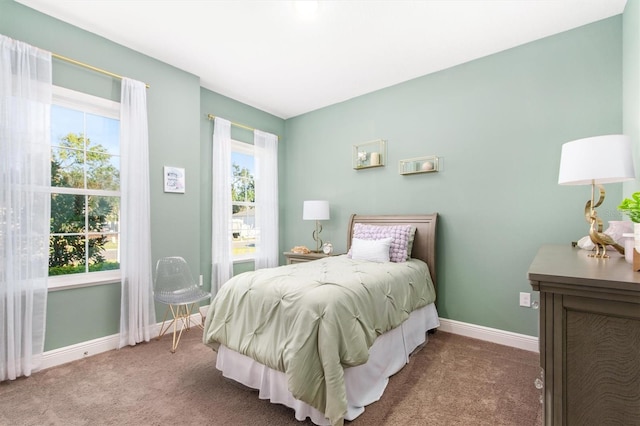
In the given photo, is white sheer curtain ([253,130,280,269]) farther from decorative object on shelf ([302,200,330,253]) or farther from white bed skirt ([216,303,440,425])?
white bed skirt ([216,303,440,425])

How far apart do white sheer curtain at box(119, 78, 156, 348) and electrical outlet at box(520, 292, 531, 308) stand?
3.55 meters

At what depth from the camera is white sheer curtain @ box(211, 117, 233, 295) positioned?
3.76m

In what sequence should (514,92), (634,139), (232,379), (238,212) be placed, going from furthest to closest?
(238,212) → (514,92) → (232,379) → (634,139)

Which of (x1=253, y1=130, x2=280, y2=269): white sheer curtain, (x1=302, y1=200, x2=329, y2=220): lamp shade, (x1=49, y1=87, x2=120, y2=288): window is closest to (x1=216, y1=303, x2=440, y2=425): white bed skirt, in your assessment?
(x1=49, y1=87, x2=120, y2=288): window

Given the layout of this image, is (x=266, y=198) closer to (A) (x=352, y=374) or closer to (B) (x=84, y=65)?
(B) (x=84, y=65)

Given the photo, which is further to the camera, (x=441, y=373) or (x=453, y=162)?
(x=453, y=162)

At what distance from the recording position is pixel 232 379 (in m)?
2.17

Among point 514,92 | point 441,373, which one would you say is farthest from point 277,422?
point 514,92

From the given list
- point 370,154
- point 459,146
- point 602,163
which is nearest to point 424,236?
point 459,146

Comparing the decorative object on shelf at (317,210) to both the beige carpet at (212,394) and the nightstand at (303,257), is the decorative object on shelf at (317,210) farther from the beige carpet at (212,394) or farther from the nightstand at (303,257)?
the beige carpet at (212,394)

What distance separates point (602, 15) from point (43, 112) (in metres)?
4.59

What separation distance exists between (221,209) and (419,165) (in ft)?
8.21

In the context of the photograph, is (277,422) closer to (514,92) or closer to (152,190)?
(152,190)

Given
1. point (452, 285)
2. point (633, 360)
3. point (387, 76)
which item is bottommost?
point (452, 285)
